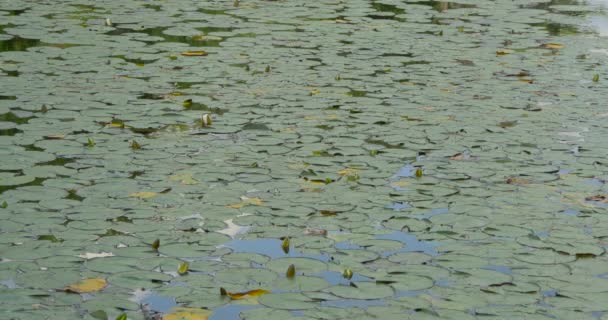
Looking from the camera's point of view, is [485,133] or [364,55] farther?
[364,55]

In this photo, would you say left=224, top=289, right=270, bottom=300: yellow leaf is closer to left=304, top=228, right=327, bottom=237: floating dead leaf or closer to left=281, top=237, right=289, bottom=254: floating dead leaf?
left=281, top=237, right=289, bottom=254: floating dead leaf

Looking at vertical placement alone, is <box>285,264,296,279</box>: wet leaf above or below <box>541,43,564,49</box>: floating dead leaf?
below

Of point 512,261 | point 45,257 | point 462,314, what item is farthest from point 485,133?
point 45,257

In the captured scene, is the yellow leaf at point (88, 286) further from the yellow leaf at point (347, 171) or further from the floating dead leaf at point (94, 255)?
the yellow leaf at point (347, 171)

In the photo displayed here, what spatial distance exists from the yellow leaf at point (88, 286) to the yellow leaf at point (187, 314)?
0.36 meters

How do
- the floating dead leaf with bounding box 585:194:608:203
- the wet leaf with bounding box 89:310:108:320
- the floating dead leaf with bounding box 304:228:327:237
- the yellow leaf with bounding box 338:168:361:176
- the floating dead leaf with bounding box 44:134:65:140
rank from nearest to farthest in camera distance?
the wet leaf with bounding box 89:310:108:320 < the floating dead leaf with bounding box 304:228:327:237 < the floating dead leaf with bounding box 585:194:608:203 < the yellow leaf with bounding box 338:168:361:176 < the floating dead leaf with bounding box 44:134:65:140

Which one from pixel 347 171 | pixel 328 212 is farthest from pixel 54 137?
pixel 328 212

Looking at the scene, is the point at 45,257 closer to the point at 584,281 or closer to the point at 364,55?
the point at 584,281

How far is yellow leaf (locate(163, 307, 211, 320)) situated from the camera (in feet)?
12.3

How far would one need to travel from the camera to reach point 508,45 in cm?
923

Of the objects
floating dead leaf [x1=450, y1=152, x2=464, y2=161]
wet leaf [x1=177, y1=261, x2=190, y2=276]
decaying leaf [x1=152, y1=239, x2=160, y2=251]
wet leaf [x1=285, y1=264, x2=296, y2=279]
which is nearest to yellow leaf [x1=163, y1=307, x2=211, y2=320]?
wet leaf [x1=177, y1=261, x2=190, y2=276]

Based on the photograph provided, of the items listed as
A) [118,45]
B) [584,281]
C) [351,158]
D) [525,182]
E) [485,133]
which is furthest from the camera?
[118,45]

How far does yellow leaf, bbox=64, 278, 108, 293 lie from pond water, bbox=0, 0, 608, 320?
0.04 feet

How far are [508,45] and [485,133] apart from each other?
3.09m
